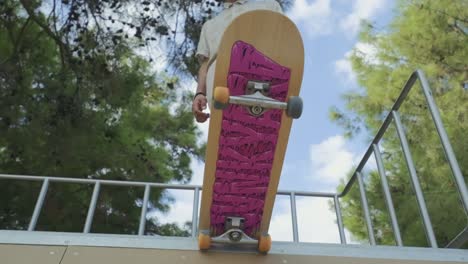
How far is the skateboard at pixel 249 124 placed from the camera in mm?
1065

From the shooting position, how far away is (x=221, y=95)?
98 cm

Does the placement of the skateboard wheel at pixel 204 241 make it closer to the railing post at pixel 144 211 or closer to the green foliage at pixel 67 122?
the railing post at pixel 144 211

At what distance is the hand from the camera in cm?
137

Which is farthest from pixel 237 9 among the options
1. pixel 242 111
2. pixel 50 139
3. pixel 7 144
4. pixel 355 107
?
pixel 355 107

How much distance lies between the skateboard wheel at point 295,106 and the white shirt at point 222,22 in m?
0.49

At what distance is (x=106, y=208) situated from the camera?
3.63 meters

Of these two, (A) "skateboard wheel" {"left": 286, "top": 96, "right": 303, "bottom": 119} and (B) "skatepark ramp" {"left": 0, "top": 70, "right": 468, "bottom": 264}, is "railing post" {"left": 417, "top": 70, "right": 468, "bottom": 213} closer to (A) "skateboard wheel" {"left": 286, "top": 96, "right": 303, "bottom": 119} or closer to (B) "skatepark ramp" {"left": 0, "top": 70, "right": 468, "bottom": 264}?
(B) "skatepark ramp" {"left": 0, "top": 70, "right": 468, "bottom": 264}

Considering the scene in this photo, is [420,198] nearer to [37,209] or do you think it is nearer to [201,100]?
[201,100]

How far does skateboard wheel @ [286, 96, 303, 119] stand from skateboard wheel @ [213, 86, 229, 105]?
142 mm

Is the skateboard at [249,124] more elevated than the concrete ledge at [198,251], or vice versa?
the skateboard at [249,124]

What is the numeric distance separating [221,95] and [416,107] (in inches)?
127

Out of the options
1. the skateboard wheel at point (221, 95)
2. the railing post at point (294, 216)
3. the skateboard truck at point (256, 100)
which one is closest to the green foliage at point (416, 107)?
the railing post at point (294, 216)

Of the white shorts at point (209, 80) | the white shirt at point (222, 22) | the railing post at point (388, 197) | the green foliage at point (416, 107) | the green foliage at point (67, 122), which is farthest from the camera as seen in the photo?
the green foliage at point (67, 122)

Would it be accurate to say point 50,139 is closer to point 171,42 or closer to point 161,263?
point 171,42
